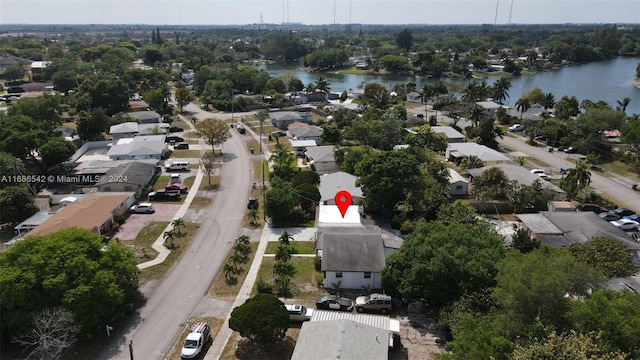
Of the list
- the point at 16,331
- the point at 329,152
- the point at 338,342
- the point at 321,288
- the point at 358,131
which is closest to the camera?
the point at 338,342

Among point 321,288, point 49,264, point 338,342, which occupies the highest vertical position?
point 49,264

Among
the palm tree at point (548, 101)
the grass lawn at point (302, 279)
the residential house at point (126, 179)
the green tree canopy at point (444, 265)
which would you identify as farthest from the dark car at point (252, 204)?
the palm tree at point (548, 101)

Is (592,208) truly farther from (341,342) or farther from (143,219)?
(143,219)

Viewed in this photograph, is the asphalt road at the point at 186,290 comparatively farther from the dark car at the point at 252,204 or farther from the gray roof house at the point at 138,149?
the gray roof house at the point at 138,149

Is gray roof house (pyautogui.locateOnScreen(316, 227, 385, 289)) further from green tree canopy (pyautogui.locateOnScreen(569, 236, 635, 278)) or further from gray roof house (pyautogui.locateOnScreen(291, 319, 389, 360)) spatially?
green tree canopy (pyautogui.locateOnScreen(569, 236, 635, 278))

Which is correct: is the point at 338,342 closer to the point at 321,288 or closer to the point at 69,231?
the point at 321,288

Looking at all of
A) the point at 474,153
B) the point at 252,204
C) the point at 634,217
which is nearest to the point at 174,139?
the point at 252,204

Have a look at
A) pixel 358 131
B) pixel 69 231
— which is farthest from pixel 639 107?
pixel 69 231
